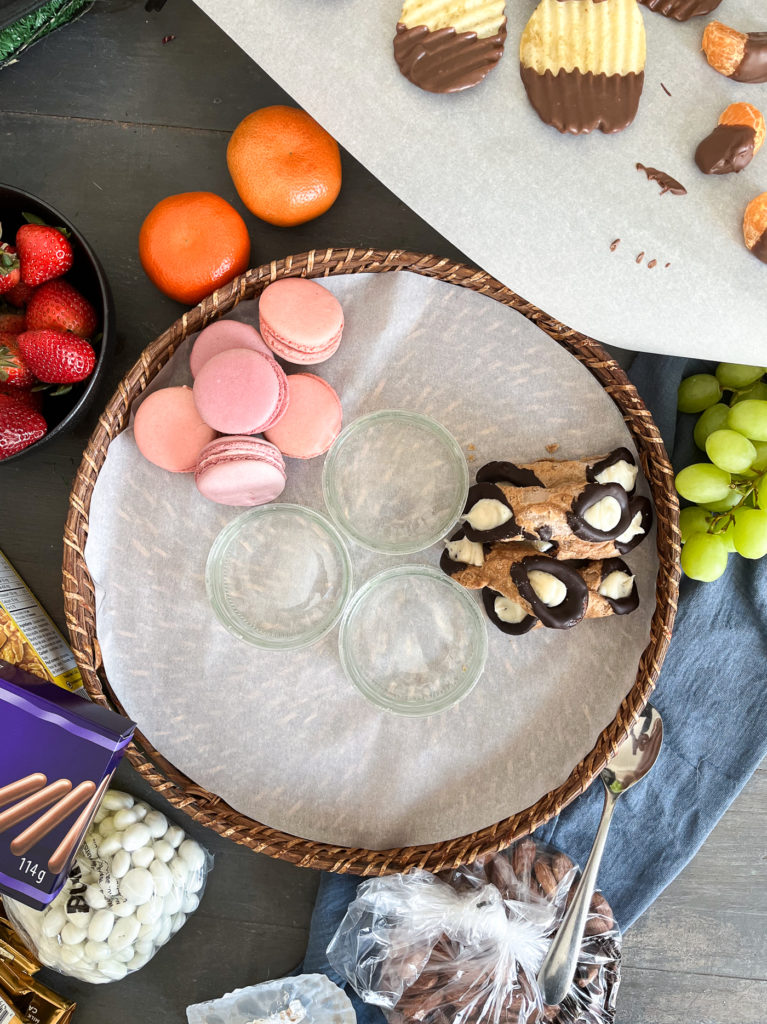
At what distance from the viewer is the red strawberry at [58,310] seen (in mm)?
1062

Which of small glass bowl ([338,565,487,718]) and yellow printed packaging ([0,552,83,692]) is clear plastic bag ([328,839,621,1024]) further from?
yellow printed packaging ([0,552,83,692])

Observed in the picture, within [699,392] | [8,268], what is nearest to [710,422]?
[699,392]

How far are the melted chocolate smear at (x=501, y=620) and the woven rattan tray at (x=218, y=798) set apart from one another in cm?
17

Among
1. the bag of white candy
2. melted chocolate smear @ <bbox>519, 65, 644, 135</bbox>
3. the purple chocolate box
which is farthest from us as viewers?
the bag of white candy

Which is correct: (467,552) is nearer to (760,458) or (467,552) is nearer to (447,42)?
(760,458)

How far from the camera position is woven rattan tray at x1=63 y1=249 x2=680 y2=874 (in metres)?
1.04

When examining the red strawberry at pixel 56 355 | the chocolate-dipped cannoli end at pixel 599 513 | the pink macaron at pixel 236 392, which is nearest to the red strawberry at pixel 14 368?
the red strawberry at pixel 56 355

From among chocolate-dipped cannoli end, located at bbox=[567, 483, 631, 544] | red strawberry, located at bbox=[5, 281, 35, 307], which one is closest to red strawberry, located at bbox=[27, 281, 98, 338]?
red strawberry, located at bbox=[5, 281, 35, 307]

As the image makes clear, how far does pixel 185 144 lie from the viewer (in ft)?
3.90

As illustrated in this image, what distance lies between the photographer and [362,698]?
1.12 meters

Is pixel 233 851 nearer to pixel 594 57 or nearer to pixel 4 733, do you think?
pixel 4 733

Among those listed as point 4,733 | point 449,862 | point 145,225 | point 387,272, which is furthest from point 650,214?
point 4,733

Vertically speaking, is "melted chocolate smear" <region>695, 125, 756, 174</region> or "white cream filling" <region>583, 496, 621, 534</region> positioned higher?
"melted chocolate smear" <region>695, 125, 756, 174</region>

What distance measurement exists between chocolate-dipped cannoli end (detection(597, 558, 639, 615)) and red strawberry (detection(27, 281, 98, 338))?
2.51ft
